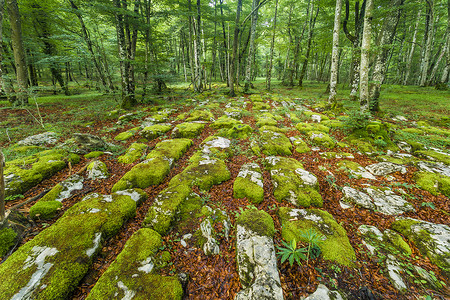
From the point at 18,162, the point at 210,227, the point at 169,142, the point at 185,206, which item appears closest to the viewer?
the point at 210,227

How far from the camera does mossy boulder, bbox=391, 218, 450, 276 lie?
225cm

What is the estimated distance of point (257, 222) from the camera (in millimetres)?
2787

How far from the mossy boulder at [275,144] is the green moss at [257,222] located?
2.76 metres

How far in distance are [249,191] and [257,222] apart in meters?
0.93

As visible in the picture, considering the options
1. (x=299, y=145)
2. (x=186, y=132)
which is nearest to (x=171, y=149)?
(x=186, y=132)

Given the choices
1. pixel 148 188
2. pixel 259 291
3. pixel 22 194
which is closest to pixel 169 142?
pixel 148 188

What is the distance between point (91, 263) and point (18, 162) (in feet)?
14.0

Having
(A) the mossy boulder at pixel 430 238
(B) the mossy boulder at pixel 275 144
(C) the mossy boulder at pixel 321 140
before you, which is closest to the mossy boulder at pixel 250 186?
(B) the mossy boulder at pixel 275 144

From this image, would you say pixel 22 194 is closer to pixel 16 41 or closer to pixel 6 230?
pixel 6 230

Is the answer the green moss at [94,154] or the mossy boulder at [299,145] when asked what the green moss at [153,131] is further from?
the mossy boulder at [299,145]

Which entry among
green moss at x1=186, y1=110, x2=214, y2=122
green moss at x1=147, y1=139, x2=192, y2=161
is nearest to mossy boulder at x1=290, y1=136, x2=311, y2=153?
green moss at x1=147, y1=139, x2=192, y2=161

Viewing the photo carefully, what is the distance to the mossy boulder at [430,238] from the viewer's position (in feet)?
7.39

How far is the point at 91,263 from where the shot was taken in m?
2.25

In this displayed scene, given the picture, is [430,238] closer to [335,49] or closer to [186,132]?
[186,132]
